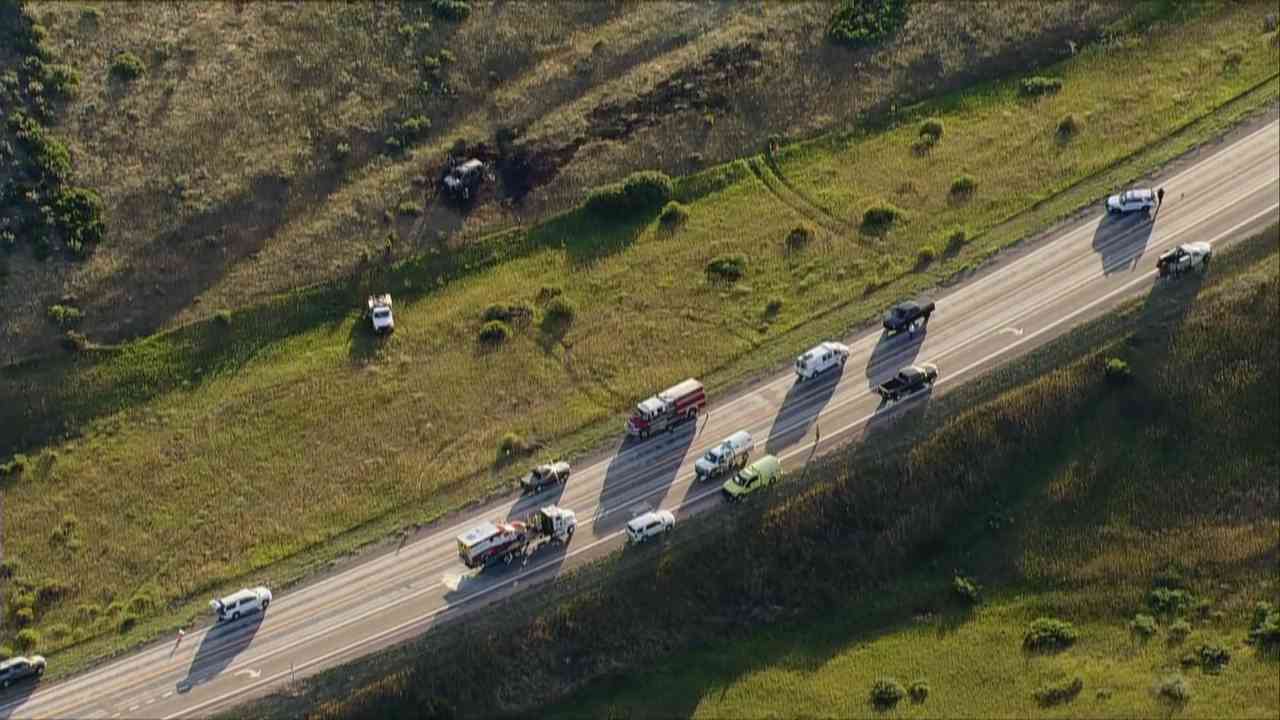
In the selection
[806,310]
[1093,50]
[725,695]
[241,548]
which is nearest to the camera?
[725,695]

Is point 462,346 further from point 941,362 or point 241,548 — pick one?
point 941,362

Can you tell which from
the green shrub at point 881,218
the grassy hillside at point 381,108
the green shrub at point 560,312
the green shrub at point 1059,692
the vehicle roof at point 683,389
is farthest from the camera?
the grassy hillside at point 381,108

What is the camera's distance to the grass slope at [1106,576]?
94250 millimetres

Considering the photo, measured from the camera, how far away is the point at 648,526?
3937 inches

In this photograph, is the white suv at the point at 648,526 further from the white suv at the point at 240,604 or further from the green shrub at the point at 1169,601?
the green shrub at the point at 1169,601

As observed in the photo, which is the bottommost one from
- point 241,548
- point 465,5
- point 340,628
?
point 340,628

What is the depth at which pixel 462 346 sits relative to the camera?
120312mm

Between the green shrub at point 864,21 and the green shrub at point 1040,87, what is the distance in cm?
1416

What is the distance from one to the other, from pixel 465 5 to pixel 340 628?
232 feet

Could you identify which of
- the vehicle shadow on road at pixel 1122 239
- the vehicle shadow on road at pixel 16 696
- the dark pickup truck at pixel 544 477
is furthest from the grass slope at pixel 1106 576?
the vehicle shadow on road at pixel 16 696

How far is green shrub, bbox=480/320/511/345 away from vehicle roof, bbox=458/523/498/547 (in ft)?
76.0

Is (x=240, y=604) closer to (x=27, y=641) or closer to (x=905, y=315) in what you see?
(x=27, y=641)

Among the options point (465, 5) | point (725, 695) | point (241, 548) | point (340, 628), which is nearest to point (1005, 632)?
point (725, 695)

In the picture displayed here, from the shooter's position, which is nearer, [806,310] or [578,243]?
[806,310]
